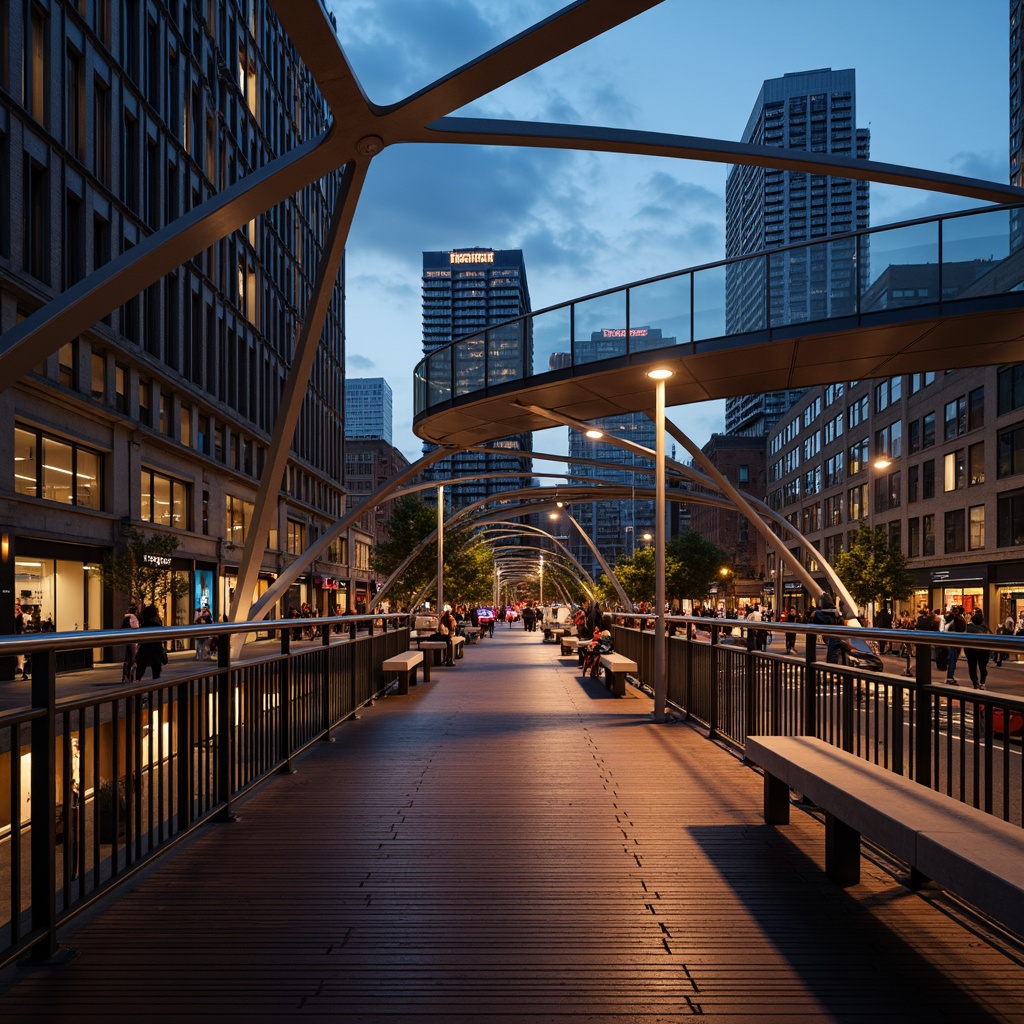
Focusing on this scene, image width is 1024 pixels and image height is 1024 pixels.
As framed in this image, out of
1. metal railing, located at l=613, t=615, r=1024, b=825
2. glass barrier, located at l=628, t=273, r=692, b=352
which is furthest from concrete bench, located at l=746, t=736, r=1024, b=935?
glass barrier, located at l=628, t=273, r=692, b=352

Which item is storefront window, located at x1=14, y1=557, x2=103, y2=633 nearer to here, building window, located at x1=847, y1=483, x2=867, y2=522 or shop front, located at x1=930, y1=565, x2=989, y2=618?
shop front, located at x1=930, y1=565, x2=989, y2=618

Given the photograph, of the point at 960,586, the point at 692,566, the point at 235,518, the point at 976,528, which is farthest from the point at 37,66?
the point at 692,566

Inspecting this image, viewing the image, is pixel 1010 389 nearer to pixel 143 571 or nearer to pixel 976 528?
pixel 976 528

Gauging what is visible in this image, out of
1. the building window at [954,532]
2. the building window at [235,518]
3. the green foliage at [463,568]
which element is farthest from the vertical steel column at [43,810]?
the building window at [954,532]

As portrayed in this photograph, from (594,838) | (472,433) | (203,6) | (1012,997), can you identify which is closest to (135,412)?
(472,433)

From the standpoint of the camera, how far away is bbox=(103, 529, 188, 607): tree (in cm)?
3058

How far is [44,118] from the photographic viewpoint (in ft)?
94.1

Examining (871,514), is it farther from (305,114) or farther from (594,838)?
(594,838)

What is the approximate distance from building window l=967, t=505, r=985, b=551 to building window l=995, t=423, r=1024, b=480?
2819 millimetres

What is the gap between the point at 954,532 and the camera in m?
52.2

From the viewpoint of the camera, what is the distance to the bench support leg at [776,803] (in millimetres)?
7055

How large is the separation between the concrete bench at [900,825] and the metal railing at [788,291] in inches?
438

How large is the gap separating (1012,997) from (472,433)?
2192 centimetres

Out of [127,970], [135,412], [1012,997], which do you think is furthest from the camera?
[135,412]
